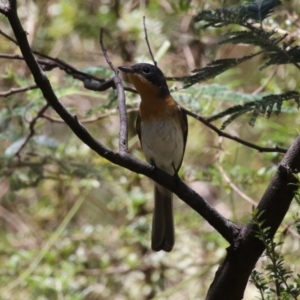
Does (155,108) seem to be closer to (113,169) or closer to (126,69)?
(126,69)

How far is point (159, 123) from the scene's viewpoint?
11.3ft

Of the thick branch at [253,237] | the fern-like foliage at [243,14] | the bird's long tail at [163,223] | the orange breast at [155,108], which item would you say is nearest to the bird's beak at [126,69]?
the orange breast at [155,108]

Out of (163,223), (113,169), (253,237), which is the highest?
(113,169)

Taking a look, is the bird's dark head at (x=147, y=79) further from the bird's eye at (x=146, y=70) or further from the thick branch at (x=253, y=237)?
the thick branch at (x=253, y=237)

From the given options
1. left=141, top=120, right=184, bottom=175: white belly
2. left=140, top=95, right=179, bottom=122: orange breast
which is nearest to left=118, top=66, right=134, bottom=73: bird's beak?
left=140, top=95, right=179, bottom=122: orange breast

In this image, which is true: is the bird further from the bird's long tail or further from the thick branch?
the thick branch

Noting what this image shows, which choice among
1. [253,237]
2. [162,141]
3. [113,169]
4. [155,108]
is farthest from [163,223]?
[253,237]

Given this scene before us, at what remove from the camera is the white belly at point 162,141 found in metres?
3.46

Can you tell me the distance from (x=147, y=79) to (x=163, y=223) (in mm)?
717

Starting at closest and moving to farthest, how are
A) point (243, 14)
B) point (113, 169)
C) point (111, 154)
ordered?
point (111, 154)
point (243, 14)
point (113, 169)

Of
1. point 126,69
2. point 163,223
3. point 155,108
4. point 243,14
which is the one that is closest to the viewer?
point 243,14

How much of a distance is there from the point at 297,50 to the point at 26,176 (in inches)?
88.6

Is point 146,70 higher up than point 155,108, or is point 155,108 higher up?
point 146,70

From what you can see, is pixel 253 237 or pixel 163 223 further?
pixel 163 223
